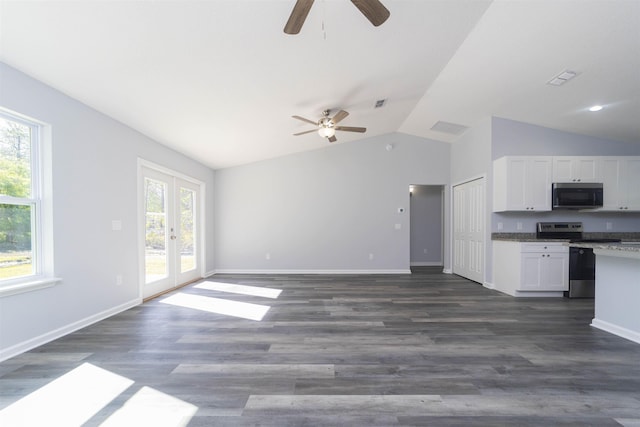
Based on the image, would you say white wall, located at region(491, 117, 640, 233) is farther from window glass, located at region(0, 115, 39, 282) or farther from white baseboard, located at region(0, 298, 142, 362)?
window glass, located at region(0, 115, 39, 282)

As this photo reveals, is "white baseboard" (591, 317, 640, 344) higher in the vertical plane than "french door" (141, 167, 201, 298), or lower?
lower

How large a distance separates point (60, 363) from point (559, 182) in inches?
266

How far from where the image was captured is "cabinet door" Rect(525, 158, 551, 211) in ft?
14.3

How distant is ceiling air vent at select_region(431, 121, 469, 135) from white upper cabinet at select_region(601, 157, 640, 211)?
7.39 feet

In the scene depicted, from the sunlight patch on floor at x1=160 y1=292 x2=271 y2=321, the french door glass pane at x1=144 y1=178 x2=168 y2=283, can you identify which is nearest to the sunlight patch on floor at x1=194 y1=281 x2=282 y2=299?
the sunlight patch on floor at x1=160 y1=292 x2=271 y2=321

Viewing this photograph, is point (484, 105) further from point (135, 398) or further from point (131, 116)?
point (135, 398)

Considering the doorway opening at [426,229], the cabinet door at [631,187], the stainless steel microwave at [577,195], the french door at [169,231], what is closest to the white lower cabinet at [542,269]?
the stainless steel microwave at [577,195]

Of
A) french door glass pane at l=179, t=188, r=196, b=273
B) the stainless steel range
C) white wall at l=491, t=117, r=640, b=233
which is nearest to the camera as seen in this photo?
the stainless steel range

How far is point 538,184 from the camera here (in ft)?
14.3

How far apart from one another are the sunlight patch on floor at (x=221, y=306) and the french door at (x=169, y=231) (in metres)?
0.53

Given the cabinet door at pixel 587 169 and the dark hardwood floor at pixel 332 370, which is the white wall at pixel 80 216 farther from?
the cabinet door at pixel 587 169

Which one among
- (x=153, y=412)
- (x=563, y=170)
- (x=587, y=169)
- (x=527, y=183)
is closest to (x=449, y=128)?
(x=527, y=183)

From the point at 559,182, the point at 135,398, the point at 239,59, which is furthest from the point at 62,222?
the point at 559,182

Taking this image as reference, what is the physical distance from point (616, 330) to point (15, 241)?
602cm
